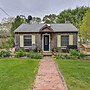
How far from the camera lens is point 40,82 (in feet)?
26.2

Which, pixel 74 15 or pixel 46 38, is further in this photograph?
pixel 74 15

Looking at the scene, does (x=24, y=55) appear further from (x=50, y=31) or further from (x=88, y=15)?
(x=88, y=15)

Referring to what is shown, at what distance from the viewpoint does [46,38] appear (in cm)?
2327

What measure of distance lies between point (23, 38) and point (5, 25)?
2744cm

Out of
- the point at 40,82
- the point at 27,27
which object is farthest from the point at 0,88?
the point at 27,27

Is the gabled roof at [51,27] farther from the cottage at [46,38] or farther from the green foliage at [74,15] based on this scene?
the green foliage at [74,15]

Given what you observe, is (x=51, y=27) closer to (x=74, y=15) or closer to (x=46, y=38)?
(x=46, y=38)

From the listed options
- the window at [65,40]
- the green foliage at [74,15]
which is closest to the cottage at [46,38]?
the window at [65,40]

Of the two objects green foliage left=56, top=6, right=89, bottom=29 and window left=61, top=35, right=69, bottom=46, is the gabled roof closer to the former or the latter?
window left=61, top=35, right=69, bottom=46

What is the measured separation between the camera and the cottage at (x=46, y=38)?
74.8ft

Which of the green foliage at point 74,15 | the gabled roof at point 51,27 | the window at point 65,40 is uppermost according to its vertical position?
the green foliage at point 74,15

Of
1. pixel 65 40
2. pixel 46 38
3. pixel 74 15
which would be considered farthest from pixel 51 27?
pixel 74 15

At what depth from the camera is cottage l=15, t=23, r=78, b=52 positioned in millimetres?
22797

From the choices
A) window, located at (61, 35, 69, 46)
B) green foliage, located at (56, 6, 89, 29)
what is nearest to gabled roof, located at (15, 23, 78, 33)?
window, located at (61, 35, 69, 46)
